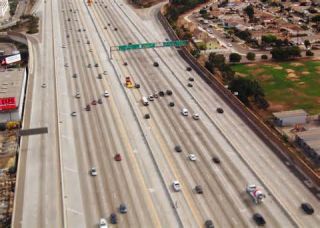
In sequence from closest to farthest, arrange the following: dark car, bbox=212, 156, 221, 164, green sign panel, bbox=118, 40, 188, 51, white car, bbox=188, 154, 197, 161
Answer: dark car, bbox=212, 156, 221, 164 → white car, bbox=188, 154, 197, 161 → green sign panel, bbox=118, 40, 188, 51

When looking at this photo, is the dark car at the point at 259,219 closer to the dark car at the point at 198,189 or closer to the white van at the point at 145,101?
the dark car at the point at 198,189

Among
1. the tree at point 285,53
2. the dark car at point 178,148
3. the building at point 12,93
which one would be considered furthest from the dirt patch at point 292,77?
the building at point 12,93

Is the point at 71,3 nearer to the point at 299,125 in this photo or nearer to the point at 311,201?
the point at 299,125

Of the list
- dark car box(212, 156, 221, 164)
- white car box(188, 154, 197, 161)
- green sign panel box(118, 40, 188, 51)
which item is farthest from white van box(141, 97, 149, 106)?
green sign panel box(118, 40, 188, 51)

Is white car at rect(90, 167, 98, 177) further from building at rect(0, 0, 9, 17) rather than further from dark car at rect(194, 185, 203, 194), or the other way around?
building at rect(0, 0, 9, 17)

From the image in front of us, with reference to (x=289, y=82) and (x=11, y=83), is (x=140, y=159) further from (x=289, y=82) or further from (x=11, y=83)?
(x=289, y=82)

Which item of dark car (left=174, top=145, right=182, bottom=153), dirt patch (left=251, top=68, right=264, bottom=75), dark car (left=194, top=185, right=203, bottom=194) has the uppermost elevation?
dark car (left=194, top=185, right=203, bottom=194)

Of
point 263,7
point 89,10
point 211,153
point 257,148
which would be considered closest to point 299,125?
point 257,148
